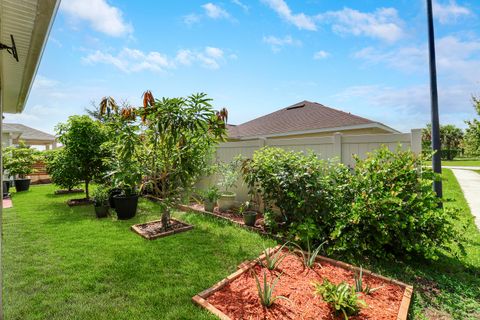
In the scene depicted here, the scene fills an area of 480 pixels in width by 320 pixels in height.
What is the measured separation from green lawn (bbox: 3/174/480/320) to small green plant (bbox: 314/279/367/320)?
0.62 m

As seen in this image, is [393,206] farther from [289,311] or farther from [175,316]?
[175,316]

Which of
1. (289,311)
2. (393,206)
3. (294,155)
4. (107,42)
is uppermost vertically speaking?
(107,42)

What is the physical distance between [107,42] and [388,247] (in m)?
7.34

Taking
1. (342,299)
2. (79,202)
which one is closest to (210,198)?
(342,299)

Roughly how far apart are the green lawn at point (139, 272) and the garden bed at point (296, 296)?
6.1 inches

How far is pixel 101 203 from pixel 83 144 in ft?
8.01

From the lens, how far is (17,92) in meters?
4.29

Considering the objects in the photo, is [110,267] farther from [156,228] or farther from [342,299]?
[342,299]

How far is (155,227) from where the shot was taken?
495 cm

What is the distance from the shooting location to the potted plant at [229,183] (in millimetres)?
6121

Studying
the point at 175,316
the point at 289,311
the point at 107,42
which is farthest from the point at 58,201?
the point at 289,311

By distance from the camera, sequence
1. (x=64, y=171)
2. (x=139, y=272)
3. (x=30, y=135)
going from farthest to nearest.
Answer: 1. (x=30, y=135)
2. (x=64, y=171)
3. (x=139, y=272)

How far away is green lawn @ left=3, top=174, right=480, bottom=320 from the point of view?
A: 234 cm

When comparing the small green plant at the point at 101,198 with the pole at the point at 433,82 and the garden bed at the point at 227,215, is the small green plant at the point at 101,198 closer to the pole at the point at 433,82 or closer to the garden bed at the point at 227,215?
the garden bed at the point at 227,215
